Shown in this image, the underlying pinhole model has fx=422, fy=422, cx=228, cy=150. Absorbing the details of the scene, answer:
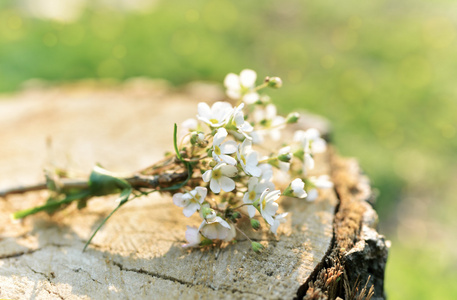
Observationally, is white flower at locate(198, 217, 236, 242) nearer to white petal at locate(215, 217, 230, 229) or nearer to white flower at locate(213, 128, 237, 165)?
white petal at locate(215, 217, 230, 229)

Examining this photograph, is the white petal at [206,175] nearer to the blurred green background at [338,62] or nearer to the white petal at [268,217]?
the white petal at [268,217]

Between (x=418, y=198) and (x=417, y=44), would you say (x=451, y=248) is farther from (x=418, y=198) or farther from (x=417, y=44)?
(x=417, y=44)

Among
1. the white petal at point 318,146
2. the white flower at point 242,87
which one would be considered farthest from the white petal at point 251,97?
the white petal at point 318,146

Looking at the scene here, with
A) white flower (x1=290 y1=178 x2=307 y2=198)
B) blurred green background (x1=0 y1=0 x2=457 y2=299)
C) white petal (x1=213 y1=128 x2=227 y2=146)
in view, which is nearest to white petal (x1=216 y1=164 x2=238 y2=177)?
white petal (x1=213 y1=128 x2=227 y2=146)

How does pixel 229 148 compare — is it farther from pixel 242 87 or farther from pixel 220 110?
pixel 242 87

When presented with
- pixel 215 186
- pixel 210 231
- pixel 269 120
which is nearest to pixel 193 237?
pixel 210 231

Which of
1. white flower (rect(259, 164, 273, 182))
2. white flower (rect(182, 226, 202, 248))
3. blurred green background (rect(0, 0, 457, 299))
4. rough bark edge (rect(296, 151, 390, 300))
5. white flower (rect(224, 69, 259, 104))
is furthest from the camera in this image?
blurred green background (rect(0, 0, 457, 299))

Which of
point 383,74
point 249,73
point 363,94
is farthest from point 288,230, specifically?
point 383,74
